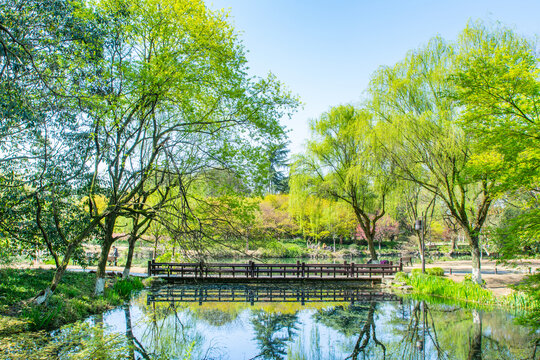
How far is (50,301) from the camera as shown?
32.4 feet

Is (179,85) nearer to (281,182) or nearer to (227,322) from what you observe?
(227,322)

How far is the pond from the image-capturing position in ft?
26.5

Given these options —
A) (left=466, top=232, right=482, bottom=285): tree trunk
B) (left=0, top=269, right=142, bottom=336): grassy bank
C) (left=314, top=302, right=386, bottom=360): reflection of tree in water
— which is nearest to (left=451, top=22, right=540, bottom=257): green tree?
(left=314, top=302, right=386, bottom=360): reflection of tree in water

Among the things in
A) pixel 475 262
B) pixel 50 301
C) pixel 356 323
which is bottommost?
pixel 356 323

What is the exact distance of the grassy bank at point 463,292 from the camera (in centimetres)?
1265

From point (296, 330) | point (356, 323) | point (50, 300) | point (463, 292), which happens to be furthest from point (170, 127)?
point (463, 292)

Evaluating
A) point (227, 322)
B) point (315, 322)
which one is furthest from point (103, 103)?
point (315, 322)

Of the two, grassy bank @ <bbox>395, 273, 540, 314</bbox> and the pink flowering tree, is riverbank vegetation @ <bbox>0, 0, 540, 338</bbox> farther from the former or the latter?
the pink flowering tree

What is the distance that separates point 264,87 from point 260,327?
6.99 m

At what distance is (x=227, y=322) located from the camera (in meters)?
11.0

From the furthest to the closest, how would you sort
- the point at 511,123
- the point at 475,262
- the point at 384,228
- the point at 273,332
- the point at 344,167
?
1. the point at 384,228
2. the point at 344,167
3. the point at 475,262
4. the point at 273,332
5. the point at 511,123

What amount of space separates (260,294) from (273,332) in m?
6.34

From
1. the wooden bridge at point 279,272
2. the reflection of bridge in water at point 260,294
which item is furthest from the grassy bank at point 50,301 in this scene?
the wooden bridge at point 279,272

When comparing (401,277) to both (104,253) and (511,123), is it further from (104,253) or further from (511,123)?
(104,253)
